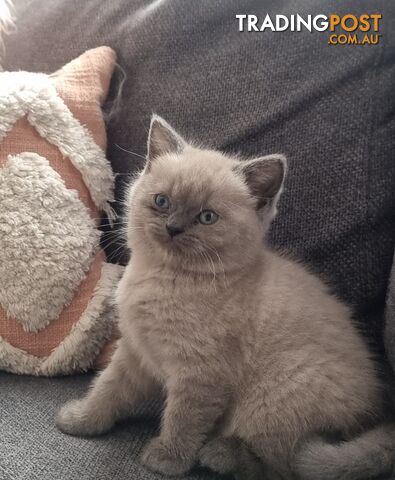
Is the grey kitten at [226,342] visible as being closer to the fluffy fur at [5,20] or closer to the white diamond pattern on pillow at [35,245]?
the white diamond pattern on pillow at [35,245]

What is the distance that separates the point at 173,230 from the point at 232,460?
424 mm

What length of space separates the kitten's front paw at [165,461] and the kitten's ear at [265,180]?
0.47 metres

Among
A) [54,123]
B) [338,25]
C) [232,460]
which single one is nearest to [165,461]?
[232,460]

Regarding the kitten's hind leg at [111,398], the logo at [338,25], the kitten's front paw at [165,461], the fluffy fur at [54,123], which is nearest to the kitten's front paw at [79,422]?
the kitten's hind leg at [111,398]

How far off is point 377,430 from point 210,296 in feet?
1.22

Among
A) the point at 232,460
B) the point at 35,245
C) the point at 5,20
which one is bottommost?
the point at 232,460

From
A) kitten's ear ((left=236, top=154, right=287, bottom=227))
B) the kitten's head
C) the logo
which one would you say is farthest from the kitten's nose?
the logo

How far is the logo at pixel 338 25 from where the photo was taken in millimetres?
1138

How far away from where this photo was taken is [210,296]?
97 cm

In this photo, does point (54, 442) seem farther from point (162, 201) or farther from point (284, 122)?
point (284, 122)

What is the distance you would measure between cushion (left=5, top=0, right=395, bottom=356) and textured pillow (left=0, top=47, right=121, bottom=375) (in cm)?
15

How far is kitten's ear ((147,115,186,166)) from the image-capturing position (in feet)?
3.49

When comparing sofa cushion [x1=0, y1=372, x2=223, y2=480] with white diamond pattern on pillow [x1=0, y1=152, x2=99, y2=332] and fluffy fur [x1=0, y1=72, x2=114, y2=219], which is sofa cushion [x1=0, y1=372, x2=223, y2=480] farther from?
fluffy fur [x1=0, y1=72, x2=114, y2=219]

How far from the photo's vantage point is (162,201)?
1.00m
